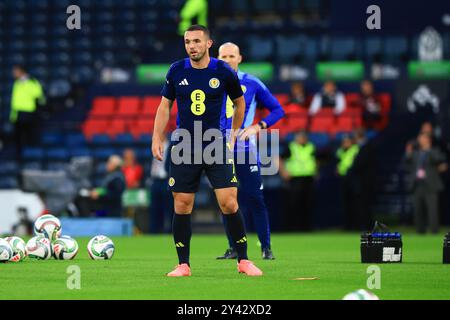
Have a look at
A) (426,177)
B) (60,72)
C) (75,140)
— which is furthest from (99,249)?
(60,72)

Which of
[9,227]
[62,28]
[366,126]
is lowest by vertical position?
[9,227]

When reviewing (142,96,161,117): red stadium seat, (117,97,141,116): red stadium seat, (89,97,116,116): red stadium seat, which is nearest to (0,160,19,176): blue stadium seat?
(89,97,116,116): red stadium seat

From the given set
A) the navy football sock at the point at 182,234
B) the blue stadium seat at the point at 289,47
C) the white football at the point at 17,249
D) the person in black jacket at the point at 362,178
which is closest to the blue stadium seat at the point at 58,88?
the blue stadium seat at the point at 289,47

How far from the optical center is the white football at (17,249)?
11.6 m

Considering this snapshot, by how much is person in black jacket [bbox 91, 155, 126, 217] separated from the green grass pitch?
6065 millimetres

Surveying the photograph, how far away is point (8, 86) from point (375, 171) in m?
11.6

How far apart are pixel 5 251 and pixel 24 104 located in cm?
1397

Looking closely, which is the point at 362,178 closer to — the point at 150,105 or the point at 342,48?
the point at 150,105

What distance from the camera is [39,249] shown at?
12.0m

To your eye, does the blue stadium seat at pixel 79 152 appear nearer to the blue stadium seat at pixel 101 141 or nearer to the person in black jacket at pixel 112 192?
the blue stadium seat at pixel 101 141

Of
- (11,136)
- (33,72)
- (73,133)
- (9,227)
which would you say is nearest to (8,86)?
(33,72)

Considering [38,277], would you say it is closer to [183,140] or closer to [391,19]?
[183,140]

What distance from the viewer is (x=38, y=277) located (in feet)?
31.4

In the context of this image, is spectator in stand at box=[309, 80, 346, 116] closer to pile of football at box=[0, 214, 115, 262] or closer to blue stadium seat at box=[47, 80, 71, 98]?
blue stadium seat at box=[47, 80, 71, 98]
